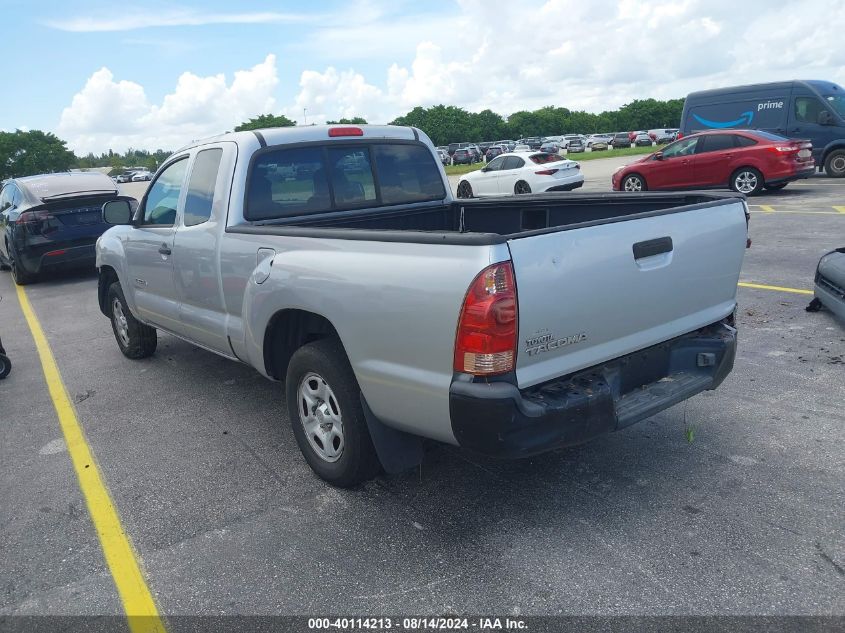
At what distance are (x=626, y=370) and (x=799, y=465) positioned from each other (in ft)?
4.09

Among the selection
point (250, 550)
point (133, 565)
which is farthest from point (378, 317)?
point (133, 565)

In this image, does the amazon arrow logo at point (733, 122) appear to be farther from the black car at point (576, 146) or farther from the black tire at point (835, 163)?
the black car at point (576, 146)

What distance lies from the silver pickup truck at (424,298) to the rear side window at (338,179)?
0.5 inches

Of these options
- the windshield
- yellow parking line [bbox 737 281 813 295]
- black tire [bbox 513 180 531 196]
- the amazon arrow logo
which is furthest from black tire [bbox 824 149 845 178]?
yellow parking line [bbox 737 281 813 295]

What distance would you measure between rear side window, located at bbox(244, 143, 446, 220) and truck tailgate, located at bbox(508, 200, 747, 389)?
7.43 ft

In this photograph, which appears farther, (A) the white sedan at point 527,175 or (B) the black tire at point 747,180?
(A) the white sedan at point 527,175

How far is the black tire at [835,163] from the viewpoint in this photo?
60.1ft

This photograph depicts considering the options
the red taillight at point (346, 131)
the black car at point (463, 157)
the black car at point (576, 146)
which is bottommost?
the black car at point (576, 146)

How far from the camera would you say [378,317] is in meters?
3.07

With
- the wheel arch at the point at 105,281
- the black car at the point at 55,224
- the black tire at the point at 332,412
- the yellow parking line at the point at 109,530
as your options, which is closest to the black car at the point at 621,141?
the black car at the point at 55,224

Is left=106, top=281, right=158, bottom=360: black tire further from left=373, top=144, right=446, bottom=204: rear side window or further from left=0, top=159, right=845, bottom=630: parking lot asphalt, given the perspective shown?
left=373, top=144, right=446, bottom=204: rear side window

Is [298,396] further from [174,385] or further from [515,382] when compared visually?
[174,385]

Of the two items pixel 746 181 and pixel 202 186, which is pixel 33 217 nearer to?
pixel 202 186

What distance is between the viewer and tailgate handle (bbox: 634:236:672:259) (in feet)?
10.2
